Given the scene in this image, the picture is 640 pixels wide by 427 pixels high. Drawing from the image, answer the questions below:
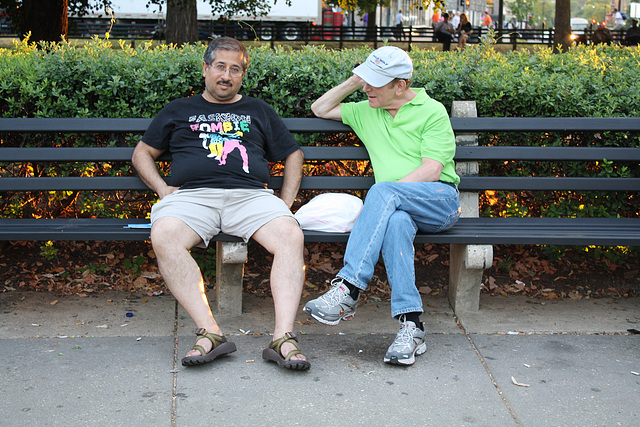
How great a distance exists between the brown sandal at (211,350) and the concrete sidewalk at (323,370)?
6cm

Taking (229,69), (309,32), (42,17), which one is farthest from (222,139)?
(309,32)

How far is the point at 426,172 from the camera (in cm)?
396

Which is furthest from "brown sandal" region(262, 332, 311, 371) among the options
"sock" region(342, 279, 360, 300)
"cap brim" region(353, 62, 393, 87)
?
"cap brim" region(353, 62, 393, 87)

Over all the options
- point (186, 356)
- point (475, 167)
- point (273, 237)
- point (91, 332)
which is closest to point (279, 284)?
point (273, 237)

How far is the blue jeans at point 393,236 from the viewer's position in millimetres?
3607

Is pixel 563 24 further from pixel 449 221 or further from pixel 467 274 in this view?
pixel 449 221

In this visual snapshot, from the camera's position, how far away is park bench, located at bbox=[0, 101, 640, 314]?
394cm

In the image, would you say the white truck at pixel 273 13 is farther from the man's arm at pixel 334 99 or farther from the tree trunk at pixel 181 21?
the man's arm at pixel 334 99

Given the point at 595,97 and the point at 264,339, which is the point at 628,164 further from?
the point at 264,339

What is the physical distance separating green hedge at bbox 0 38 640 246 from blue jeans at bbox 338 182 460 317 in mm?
1011

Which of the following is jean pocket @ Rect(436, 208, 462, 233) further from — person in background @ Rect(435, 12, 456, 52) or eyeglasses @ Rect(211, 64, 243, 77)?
person in background @ Rect(435, 12, 456, 52)

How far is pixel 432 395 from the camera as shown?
324cm

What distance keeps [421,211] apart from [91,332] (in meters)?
1.90

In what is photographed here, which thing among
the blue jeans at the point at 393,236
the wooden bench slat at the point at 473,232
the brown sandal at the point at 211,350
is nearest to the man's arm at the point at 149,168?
the wooden bench slat at the point at 473,232
